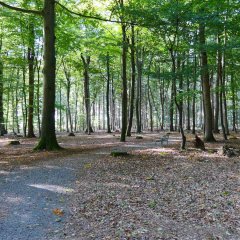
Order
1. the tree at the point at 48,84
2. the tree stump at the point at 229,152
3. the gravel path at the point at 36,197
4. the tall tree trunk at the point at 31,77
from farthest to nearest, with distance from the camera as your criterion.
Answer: the tall tree trunk at the point at 31,77, the tree at the point at 48,84, the tree stump at the point at 229,152, the gravel path at the point at 36,197

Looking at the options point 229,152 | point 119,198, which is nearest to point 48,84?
point 119,198

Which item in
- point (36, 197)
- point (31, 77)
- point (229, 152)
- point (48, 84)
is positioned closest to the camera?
point (36, 197)

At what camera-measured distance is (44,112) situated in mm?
14289

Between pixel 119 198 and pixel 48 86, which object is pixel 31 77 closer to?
pixel 48 86

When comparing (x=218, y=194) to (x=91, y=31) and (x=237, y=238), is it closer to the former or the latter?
(x=237, y=238)

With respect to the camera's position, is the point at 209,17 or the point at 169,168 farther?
the point at 209,17

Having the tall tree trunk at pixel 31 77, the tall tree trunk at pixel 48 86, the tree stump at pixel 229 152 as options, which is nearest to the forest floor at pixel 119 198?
the tree stump at pixel 229 152

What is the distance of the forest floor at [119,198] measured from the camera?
5.52 m

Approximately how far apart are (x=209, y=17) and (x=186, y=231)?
10209 millimetres

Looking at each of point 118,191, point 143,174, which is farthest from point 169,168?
point 118,191

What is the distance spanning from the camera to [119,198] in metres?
7.32

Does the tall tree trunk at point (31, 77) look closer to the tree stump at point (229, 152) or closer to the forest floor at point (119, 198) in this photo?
the forest floor at point (119, 198)

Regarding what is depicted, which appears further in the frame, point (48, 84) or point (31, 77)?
point (31, 77)

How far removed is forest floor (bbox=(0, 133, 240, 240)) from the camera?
5.52 m
